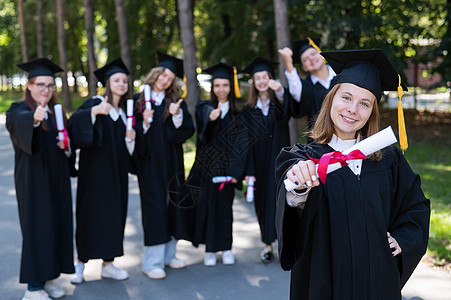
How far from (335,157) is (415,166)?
9010mm

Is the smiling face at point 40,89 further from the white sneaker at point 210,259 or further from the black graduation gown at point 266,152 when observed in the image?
the white sneaker at point 210,259

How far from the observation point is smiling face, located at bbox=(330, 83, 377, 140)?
104 inches

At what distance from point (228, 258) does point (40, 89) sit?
268 cm

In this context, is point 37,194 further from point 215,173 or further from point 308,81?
point 308,81

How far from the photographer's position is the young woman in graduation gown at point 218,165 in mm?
5574

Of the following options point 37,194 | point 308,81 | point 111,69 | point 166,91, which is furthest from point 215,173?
point 37,194

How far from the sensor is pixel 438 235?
6.00m

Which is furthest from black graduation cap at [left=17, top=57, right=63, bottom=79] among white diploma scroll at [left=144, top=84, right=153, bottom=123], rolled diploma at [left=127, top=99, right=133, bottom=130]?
white diploma scroll at [left=144, top=84, right=153, bottom=123]

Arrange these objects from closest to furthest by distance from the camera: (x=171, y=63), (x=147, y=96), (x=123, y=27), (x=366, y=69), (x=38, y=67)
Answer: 1. (x=366, y=69)
2. (x=38, y=67)
3. (x=147, y=96)
4. (x=171, y=63)
5. (x=123, y=27)

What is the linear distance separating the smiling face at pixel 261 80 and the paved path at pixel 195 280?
1.94 m

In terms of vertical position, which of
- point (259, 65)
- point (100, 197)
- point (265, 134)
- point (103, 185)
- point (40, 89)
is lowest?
point (100, 197)

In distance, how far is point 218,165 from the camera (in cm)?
568

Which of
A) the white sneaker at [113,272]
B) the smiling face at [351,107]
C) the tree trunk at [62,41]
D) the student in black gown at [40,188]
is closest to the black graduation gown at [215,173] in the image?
the white sneaker at [113,272]

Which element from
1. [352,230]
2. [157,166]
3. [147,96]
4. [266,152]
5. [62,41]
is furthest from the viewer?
[62,41]
